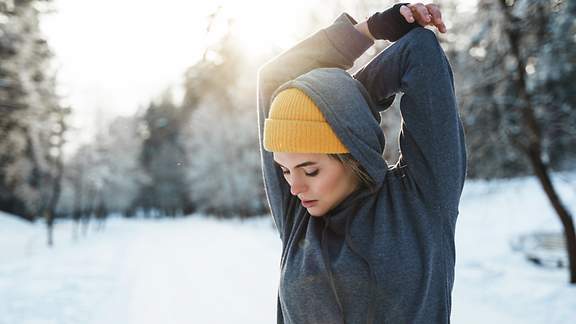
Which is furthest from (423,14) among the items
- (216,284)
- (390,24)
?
(216,284)

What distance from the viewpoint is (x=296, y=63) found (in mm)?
1659

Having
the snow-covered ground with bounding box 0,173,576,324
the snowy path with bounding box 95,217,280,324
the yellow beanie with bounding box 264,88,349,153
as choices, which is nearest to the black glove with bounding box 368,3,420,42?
the yellow beanie with bounding box 264,88,349,153

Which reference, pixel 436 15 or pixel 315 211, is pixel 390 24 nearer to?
pixel 436 15

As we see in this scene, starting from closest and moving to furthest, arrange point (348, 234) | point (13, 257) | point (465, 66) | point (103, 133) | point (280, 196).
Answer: point (348, 234), point (280, 196), point (465, 66), point (13, 257), point (103, 133)

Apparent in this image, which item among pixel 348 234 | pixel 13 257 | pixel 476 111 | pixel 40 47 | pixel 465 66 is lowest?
pixel 13 257

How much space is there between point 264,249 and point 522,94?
1117 cm

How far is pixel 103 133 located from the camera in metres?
32.3

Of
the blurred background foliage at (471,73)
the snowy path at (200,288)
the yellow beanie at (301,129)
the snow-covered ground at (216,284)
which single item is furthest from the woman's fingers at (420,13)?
the snowy path at (200,288)

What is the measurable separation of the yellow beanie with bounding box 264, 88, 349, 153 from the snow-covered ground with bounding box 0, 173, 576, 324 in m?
6.17

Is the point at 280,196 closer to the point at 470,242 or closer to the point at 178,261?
the point at 178,261

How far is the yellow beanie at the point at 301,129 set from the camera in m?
1.27

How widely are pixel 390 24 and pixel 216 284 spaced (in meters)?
9.43

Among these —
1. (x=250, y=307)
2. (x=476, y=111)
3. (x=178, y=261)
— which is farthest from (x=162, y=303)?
(x=476, y=111)

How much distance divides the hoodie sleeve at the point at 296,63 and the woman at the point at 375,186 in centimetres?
19
